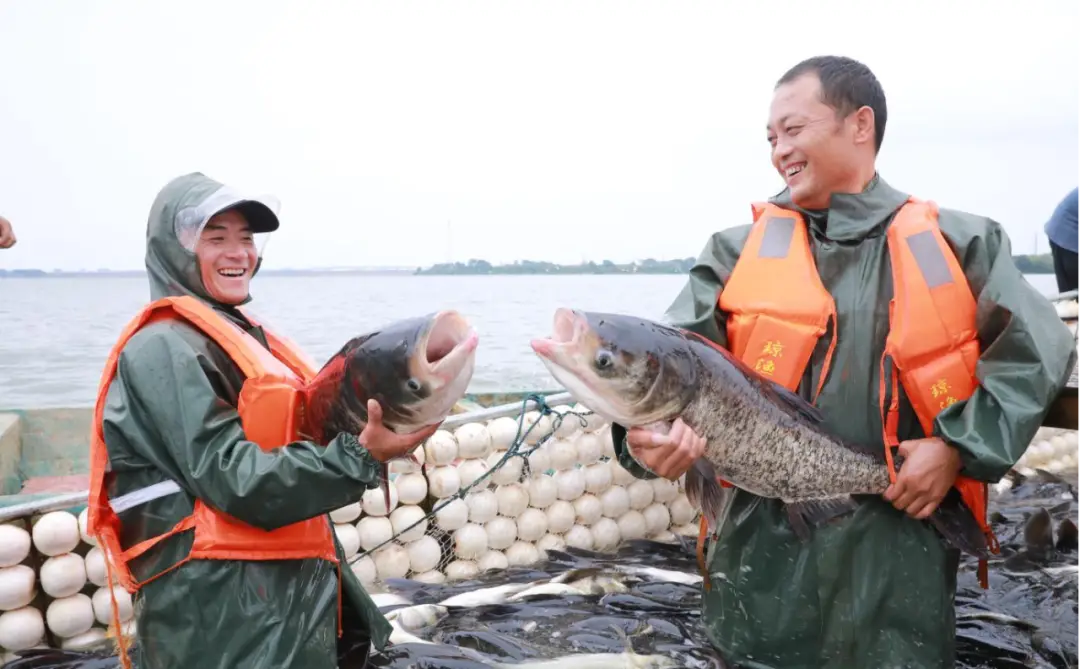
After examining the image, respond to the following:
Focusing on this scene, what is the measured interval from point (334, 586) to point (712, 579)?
4.85 feet

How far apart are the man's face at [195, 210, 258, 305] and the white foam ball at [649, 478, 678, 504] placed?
3.89 m

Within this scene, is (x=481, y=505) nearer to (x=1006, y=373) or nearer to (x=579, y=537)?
(x=579, y=537)

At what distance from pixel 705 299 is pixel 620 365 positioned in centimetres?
83

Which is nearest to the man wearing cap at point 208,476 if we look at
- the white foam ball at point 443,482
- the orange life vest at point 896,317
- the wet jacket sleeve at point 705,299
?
the wet jacket sleeve at point 705,299

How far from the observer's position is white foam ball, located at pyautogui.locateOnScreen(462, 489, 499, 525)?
5.40m

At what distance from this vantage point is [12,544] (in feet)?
13.0

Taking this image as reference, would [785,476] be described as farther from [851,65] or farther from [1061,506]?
[1061,506]

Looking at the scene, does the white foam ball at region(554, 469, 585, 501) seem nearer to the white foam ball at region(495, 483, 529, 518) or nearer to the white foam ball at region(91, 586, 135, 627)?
the white foam ball at region(495, 483, 529, 518)

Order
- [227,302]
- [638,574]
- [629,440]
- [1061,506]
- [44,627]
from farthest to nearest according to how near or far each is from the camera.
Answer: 1. [1061,506]
2. [638,574]
3. [44,627]
4. [227,302]
5. [629,440]

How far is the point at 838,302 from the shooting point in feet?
10.4

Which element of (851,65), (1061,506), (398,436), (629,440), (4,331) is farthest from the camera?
(4,331)

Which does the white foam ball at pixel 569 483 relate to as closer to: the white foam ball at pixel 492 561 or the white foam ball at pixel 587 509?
the white foam ball at pixel 587 509

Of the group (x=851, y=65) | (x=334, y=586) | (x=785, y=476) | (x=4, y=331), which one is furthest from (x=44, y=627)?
(x=4, y=331)

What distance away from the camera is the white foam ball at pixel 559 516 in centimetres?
569
